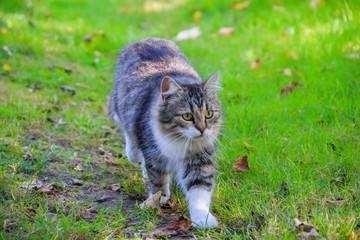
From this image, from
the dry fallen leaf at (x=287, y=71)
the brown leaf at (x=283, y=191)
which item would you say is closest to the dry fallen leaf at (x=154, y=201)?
the brown leaf at (x=283, y=191)

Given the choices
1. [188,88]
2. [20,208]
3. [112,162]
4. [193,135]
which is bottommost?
[112,162]

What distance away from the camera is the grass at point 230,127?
9.28ft

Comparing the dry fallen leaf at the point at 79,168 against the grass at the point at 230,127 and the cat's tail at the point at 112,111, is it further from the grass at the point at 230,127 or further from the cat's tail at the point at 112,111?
the cat's tail at the point at 112,111

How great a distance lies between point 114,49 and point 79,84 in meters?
1.55

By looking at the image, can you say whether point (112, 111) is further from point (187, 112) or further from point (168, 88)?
point (187, 112)

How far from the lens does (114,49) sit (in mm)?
6887

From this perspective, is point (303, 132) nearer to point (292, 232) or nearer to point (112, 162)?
point (292, 232)

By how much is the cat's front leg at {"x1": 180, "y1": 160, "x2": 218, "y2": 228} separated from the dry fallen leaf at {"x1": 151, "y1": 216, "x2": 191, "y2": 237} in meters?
0.06

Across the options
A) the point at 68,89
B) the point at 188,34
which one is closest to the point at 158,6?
the point at 188,34

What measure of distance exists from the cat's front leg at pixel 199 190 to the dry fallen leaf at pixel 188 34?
4468mm

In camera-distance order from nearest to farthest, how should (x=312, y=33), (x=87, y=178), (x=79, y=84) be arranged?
(x=87, y=178) < (x=79, y=84) < (x=312, y=33)

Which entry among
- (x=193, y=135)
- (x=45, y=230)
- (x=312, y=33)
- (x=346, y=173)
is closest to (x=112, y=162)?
(x=193, y=135)

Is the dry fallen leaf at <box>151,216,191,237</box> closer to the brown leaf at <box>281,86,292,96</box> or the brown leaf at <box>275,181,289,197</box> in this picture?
the brown leaf at <box>275,181,289,197</box>

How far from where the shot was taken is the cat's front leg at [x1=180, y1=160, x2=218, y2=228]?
2.93 metres
